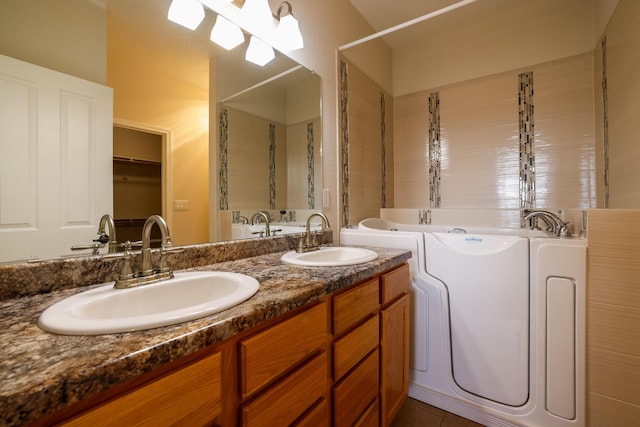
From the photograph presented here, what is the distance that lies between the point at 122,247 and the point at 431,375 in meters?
1.66

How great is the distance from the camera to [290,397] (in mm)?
743

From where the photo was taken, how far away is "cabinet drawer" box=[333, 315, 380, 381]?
94cm

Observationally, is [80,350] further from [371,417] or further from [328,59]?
[328,59]

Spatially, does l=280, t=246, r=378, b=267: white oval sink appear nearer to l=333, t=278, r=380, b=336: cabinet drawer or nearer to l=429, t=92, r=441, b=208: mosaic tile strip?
l=333, t=278, r=380, b=336: cabinet drawer

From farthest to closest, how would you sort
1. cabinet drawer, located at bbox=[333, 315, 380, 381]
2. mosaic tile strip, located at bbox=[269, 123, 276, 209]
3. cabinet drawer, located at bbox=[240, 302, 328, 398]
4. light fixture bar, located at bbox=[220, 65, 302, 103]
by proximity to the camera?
1. mosaic tile strip, located at bbox=[269, 123, 276, 209]
2. light fixture bar, located at bbox=[220, 65, 302, 103]
3. cabinet drawer, located at bbox=[333, 315, 380, 381]
4. cabinet drawer, located at bbox=[240, 302, 328, 398]

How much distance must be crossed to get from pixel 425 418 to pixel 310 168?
1.55 metres

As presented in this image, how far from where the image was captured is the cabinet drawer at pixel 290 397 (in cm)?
65

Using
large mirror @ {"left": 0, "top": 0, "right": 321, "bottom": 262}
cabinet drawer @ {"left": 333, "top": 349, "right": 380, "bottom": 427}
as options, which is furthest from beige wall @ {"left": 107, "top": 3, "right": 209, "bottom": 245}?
cabinet drawer @ {"left": 333, "top": 349, "right": 380, "bottom": 427}

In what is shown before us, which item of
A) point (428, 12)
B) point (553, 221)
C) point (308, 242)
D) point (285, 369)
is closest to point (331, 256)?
point (308, 242)

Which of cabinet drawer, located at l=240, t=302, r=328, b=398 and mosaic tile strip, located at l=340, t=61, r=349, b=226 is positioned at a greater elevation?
mosaic tile strip, located at l=340, t=61, r=349, b=226

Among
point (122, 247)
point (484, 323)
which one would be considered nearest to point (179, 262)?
point (122, 247)

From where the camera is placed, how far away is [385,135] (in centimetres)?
272

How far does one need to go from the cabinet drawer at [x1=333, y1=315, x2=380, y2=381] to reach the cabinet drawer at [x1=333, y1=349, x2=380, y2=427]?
4 centimetres

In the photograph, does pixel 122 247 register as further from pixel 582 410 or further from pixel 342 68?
pixel 582 410
